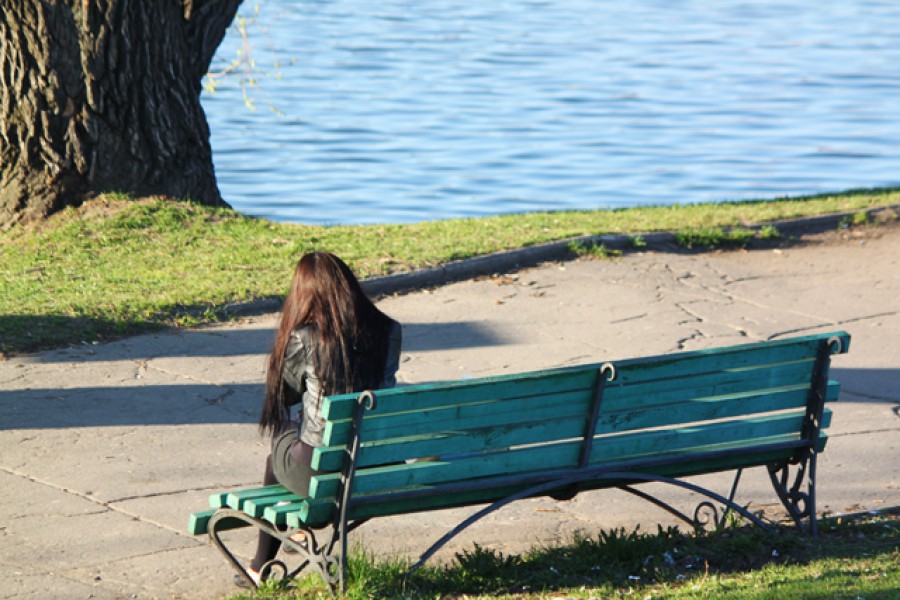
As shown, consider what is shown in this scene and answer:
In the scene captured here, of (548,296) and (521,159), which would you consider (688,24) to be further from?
(548,296)

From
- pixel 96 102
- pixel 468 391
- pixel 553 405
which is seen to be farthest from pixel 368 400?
pixel 96 102

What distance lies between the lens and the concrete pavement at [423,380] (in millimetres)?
5414

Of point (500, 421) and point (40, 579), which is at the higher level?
point (500, 421)

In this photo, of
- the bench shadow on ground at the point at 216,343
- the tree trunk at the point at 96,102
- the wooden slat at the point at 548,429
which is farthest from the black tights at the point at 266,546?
the tree trunk at the point at 96,102

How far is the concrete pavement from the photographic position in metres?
5.41

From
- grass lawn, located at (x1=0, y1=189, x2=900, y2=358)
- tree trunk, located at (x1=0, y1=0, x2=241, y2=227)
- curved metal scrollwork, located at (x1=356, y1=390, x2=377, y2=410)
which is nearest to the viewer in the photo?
curved metal scrollwork, located at (x1=356, y1=390, x2=377, y2=410)

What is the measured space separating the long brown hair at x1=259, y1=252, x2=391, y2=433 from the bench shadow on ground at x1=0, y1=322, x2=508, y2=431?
6.93 ft

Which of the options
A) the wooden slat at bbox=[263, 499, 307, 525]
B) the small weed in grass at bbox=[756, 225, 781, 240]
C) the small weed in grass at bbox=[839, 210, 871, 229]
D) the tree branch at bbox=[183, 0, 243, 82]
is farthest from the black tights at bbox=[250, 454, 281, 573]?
the small weed in grass at bbox=[839, 210, 871, 229]

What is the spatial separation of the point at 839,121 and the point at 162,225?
17275mm

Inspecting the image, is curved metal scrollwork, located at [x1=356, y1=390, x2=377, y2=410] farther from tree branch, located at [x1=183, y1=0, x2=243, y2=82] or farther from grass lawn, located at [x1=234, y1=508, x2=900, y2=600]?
tree branch, located at [x1=183, y1=0, x2=243, y2=82]

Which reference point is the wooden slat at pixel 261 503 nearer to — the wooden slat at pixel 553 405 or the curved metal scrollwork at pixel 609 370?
the wooden slat at pixel 553 405

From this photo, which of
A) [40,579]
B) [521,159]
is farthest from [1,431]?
[521,159]

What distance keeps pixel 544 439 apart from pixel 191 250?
5427mm

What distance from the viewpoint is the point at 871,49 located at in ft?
112
